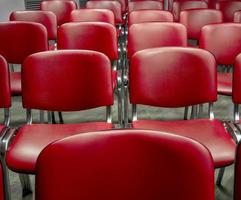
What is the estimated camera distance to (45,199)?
128cm

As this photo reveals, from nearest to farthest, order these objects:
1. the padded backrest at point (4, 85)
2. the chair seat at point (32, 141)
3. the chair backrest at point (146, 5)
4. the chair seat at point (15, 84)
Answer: the chair seat at point (32, 141) → the padded backrest at point (4, 85) → the chair seat at point (15, 84) → the chair backrest at point (146, 5)

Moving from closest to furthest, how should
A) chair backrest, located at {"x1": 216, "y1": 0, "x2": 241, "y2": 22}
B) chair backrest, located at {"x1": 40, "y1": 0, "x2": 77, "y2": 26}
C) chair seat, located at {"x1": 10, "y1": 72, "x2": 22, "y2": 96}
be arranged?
chair seat, located at {"x1": 10, "y1": 72, "x2": 22, "y2": 96} < chair backrest, located at {"x1": 216, "y1": 0, "x2": 241, "y2": 22} < chair backrest, located at {"x1": 40, "y1": 0, "x2": 77, "y2": 26}

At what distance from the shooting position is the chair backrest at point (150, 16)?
4.42m

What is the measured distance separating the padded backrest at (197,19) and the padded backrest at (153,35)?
1.09 m

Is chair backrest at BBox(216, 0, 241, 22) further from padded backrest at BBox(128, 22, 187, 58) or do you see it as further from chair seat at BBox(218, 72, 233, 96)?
chair seat at BBox(218, 72, 233, 96)

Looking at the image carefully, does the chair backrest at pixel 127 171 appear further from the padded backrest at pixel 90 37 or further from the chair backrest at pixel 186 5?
the chair backrest at pixel 186 5

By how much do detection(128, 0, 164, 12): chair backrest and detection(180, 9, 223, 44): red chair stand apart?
1.12m

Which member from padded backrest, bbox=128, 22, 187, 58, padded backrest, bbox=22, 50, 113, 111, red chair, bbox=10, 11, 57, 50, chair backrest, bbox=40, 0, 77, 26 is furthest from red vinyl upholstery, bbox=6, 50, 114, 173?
chair backrest, bbox=40, 0, 77, 26

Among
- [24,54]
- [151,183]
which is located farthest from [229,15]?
[151,183]

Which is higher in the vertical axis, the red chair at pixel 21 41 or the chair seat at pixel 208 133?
the red chair at pixel 21 41

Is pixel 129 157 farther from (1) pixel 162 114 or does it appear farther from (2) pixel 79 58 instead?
(1) pixel 162 114

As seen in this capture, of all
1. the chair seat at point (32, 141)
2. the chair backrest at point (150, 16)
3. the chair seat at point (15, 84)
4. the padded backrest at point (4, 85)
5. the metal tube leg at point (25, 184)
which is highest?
the chair backrest at point (150, 16)

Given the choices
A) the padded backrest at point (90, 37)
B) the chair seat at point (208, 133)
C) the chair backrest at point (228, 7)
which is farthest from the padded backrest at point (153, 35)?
the chair backrest at point (228, 7)

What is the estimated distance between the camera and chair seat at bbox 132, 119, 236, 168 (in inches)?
77.1
